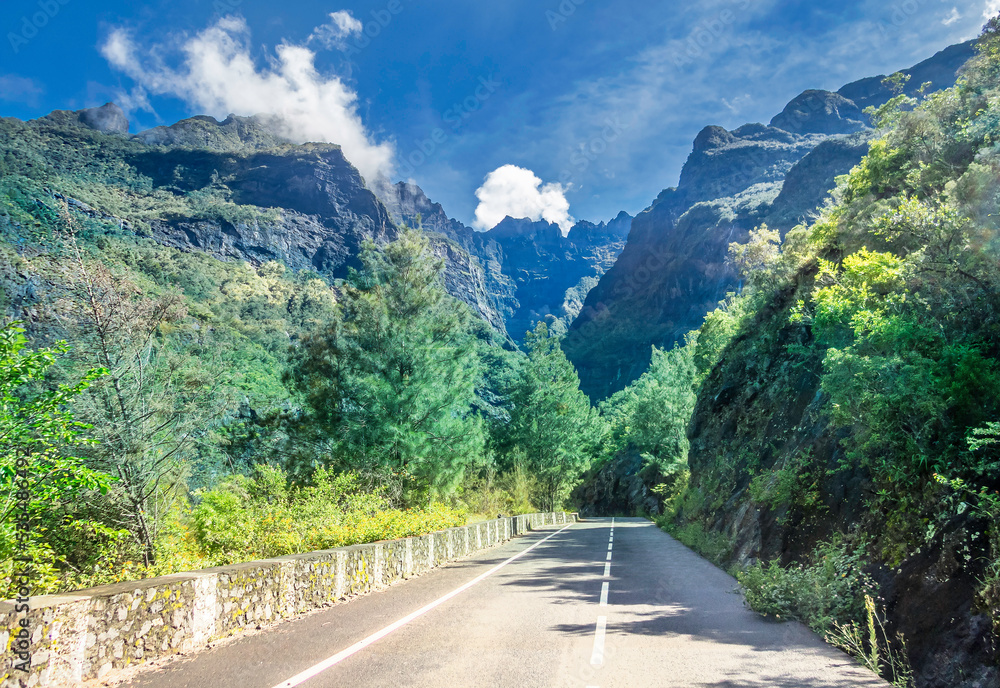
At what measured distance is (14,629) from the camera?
152 inches

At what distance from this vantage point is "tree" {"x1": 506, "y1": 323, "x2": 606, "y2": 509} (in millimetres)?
42375

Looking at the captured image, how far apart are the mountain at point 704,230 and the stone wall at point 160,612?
389ft

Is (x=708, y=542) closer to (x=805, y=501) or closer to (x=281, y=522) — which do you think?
(x=805, y=501)

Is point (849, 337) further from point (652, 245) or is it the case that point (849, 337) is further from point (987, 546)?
point (652, 245)

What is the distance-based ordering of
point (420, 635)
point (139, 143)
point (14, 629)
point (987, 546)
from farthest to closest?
point (139, 143) → point (420, 635) → point (987, 546) → point (14, 629)

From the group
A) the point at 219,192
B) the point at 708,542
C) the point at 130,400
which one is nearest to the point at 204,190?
the point at 219,192

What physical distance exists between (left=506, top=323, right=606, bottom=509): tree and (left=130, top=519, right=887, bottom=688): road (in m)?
32.6

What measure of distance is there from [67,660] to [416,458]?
1563 centimetres

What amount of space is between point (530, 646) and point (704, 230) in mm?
158944

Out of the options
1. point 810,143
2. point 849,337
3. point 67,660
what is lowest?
point 67,660

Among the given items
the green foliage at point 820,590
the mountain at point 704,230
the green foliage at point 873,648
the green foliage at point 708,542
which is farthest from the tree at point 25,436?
the mountain at point 704,230

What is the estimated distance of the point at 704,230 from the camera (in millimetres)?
150500

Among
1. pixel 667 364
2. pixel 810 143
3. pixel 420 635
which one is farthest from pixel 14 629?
pixel 810 143

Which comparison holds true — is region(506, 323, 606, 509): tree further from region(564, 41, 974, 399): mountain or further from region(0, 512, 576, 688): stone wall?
region(564, 41, 974, 399): mountain
